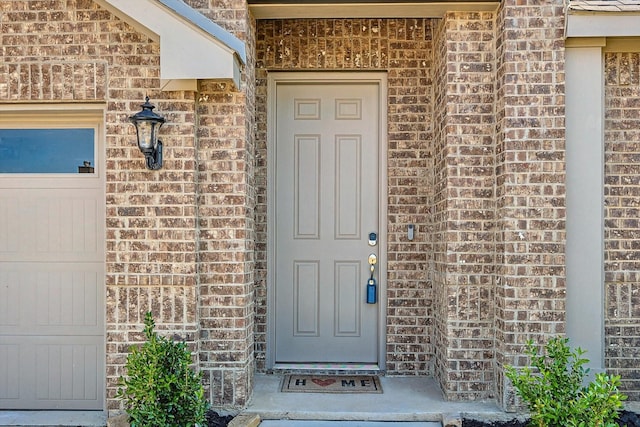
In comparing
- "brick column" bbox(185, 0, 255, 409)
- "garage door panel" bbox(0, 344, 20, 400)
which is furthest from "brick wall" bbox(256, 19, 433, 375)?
"garage door panel" bbox(0, 344, 20, 400)

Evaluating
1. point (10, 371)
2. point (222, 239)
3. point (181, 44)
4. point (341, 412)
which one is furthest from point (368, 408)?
point (181, 44)

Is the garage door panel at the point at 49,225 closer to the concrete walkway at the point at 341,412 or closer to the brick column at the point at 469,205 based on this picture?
the concrete walkway at the point at 341,412

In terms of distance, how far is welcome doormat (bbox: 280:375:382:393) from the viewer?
439cm

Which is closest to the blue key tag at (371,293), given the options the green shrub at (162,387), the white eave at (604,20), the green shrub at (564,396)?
the green shrub at (564,396)

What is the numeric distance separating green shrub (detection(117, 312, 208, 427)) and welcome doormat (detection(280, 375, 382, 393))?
1106 mm

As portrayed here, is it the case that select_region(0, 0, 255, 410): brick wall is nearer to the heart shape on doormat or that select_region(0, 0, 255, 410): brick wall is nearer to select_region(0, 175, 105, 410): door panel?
select_region(0, 175, 105, 410): door panel

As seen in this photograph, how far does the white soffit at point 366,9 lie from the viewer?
4.04m

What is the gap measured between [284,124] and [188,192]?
54.8 inches

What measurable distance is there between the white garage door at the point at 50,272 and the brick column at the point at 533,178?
311 cm

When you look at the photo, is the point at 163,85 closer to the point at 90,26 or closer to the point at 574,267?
the point at 90,26

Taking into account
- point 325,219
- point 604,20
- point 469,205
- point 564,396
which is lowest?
point 564,396

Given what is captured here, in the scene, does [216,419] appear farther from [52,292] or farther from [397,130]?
[397,130]

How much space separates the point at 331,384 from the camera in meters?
4.53

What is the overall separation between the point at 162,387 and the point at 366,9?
310cm
